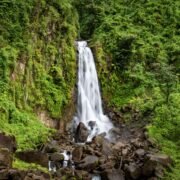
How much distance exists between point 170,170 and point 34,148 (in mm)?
6062

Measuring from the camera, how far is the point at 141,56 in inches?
1034

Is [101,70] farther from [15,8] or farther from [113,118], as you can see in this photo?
[15,8]

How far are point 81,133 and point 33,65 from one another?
464 centimetres

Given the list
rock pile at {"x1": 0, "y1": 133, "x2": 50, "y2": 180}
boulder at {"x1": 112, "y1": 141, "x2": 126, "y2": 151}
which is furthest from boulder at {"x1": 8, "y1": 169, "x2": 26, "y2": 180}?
boulder at {"x1": 112, "y1": 141, "x2": 126, "y2": 151}

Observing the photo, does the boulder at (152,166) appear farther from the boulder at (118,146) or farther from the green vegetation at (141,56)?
the boulder at (118,146)

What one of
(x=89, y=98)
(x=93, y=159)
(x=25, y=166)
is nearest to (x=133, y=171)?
(x=93, y=159)

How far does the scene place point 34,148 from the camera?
18000 mm

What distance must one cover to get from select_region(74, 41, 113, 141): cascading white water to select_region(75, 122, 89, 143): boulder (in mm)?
606

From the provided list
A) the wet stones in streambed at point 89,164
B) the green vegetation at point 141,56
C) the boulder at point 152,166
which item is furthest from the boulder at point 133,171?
the green vegetation at point 141,56

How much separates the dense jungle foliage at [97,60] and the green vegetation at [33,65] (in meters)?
0.05

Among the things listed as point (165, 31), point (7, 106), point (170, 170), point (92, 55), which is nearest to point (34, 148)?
point (7, 106)

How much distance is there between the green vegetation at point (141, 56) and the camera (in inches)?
857

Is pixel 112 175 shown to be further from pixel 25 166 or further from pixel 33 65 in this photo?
pixel 33 65

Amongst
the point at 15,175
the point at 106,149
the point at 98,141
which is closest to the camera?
the point at 15,175
